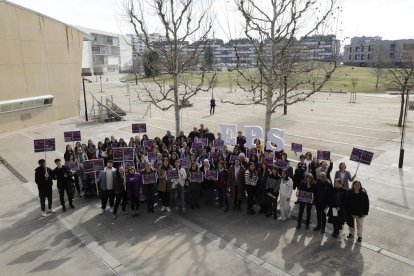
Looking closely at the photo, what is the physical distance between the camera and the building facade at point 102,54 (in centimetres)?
9775

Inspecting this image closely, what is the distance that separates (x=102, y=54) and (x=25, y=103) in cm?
8736

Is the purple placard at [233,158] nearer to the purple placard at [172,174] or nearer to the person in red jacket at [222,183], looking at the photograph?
the person in red jacket at [222,183]

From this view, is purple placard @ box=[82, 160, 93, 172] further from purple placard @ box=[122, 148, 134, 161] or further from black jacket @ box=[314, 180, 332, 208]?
black jacket @ box=[314, 180, 332, 208]

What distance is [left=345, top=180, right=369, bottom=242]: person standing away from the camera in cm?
834

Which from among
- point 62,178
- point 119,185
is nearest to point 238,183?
point 119,185

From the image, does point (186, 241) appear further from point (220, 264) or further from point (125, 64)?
point (125, 64)

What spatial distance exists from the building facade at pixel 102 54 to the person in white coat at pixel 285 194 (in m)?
92.5

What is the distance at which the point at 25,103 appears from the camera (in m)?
24.4

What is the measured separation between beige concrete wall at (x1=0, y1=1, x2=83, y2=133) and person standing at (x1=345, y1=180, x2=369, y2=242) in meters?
21.9

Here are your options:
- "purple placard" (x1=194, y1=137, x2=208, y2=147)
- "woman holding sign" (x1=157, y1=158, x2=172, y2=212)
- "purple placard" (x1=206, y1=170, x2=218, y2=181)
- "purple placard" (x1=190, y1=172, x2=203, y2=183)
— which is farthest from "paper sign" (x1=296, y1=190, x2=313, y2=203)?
"purple placard" (x1=194, y1=137, x2=208, y2=147)

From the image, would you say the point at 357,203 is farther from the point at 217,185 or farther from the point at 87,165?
the point at 87,165

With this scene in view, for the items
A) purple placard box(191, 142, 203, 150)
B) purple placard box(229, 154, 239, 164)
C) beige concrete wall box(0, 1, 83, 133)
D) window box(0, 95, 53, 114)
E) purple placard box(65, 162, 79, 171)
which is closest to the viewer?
purple placard box(65, 162, 79, 171)

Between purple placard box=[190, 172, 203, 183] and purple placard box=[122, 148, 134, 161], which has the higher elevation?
purple placard box=[122, 148, 134, 161]

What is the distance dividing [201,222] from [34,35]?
21048 millimetres
